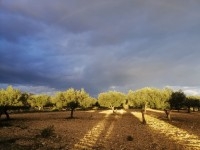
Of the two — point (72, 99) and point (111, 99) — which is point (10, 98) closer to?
point (72, 99)

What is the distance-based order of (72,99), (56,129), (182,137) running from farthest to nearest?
(72,99) → (56,129) → (182,137)

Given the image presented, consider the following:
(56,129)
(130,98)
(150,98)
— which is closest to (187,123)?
(150,98)

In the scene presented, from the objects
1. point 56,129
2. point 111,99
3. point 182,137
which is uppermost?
point 111,99

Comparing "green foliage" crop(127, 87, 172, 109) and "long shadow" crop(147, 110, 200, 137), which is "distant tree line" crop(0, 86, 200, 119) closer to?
"green foliage" crop(127, 87, 172, 109)

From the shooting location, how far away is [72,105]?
3460 inches

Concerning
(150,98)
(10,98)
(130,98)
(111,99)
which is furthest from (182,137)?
(111,99)

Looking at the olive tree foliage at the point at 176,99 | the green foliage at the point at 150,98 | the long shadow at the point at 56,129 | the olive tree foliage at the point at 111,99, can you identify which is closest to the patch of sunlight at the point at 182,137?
the long shadow at the point at 56,129

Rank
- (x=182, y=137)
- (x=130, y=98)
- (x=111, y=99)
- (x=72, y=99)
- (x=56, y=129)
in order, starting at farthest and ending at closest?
1. (x=111, y=99)
2. (x=72, y=99)
3. (x=130, y=98)
4. (x=56, y=129)
5. (x=182, y=137)

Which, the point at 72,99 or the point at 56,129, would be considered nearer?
the point at 56,129

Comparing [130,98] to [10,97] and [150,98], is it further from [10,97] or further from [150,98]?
[10,97]

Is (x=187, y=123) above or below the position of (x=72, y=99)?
below

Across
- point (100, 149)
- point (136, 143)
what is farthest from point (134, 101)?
point (100, 149)

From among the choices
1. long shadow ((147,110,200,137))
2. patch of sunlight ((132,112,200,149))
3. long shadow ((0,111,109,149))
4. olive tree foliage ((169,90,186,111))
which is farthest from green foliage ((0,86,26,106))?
olive tree foliage ((169,90,186,111))

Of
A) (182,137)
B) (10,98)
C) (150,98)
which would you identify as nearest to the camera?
(182,137)
